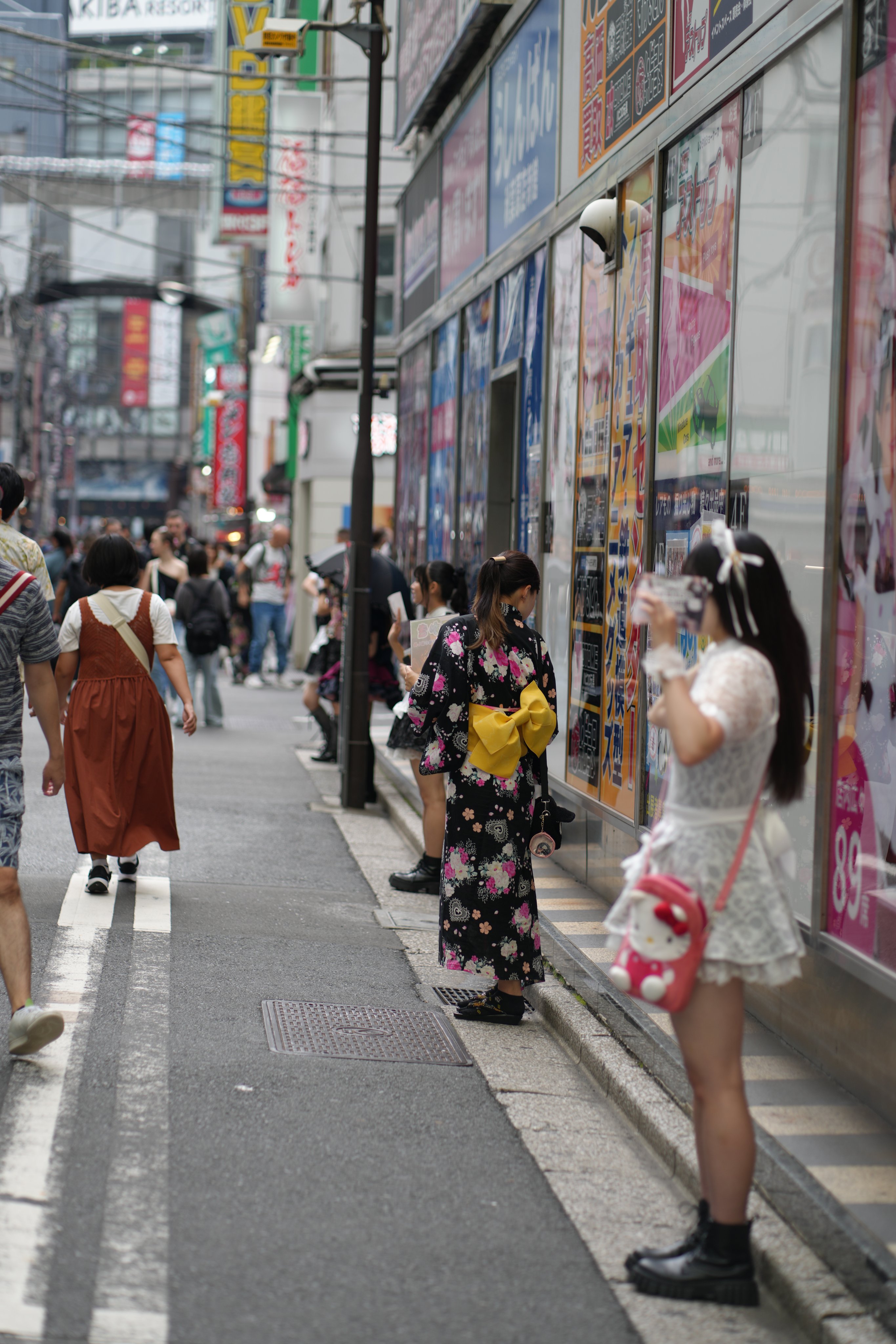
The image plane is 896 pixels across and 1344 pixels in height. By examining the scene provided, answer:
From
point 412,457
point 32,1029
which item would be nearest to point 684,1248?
point 32,1029

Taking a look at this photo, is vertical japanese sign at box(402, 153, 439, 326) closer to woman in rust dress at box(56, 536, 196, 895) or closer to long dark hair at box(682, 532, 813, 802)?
woman in rust dress at box(56, 536, 196, 895)

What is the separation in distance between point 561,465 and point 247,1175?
580 centimetres

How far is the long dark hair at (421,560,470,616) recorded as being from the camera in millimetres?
8047

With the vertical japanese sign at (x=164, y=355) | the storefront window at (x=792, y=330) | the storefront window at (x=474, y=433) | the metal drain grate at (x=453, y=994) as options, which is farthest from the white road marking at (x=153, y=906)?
the vertical japanese sign at (x=164, y=355)

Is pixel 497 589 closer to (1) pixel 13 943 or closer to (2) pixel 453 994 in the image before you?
(2) pixel 453 994

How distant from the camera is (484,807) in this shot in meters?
5.90

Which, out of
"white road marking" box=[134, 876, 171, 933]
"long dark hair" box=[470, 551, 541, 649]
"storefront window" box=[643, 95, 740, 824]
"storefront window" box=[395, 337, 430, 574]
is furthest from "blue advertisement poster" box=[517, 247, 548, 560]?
"storefront window" box=[395, 337, 430, 574]

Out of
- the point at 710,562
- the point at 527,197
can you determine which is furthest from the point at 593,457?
the point at 710,562

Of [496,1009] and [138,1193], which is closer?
[138,1193]

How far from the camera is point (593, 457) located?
8.38 metres

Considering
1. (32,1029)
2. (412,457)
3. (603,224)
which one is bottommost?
(32,1029)

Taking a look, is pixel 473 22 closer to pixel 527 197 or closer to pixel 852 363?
pixel 527 197

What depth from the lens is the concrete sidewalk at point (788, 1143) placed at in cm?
350

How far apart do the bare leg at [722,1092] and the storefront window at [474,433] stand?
8.07 m
